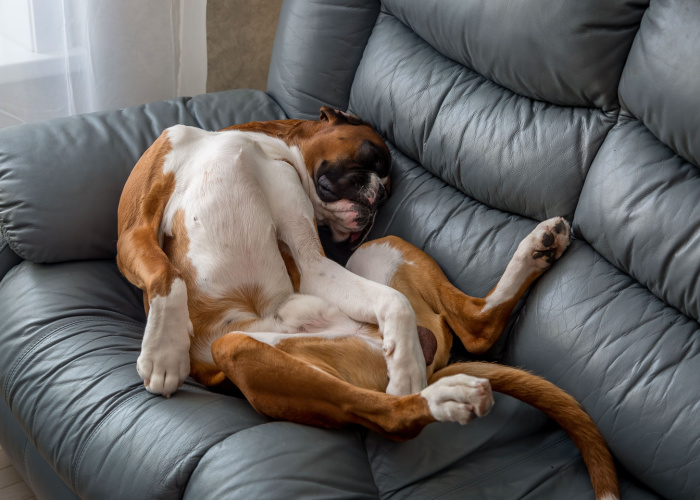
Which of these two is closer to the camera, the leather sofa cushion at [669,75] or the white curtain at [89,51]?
the leather sofa cushion at [669,75]

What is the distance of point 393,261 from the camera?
79.8 inches

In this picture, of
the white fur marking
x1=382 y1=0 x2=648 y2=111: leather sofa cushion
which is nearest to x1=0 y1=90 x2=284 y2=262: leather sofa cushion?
the white fur marking

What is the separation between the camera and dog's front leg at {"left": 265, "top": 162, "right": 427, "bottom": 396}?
5.52 feet

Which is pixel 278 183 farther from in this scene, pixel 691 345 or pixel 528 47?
pixel 691 345

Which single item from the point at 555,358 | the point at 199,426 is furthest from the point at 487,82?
the point at 199,426

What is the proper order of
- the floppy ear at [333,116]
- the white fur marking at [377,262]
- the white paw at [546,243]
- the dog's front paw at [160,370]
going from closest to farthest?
the dog's front paw at [160,370] < the white paw at [546,243] < the white fur marking at [377,262] < the floppy ear at [333,116]

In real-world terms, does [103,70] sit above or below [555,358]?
above

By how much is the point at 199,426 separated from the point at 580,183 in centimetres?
117

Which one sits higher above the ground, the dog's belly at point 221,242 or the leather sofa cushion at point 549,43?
the leather sofa cushion at point 549,43

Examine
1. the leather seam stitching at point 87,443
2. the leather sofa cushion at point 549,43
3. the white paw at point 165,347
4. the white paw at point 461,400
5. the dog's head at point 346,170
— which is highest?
the leather sofa cushion at point 549,43

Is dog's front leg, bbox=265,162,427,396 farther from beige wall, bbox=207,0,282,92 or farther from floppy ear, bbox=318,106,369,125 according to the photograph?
beige wall, bbox=207,0,282,92

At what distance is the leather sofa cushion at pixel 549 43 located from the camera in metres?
1.69

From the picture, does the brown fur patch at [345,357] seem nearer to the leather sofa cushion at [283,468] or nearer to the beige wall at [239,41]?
the leather sofa cushion at [283,468]

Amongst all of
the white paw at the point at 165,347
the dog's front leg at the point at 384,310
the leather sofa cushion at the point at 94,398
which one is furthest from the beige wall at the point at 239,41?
the white paw at the point at 165,347
